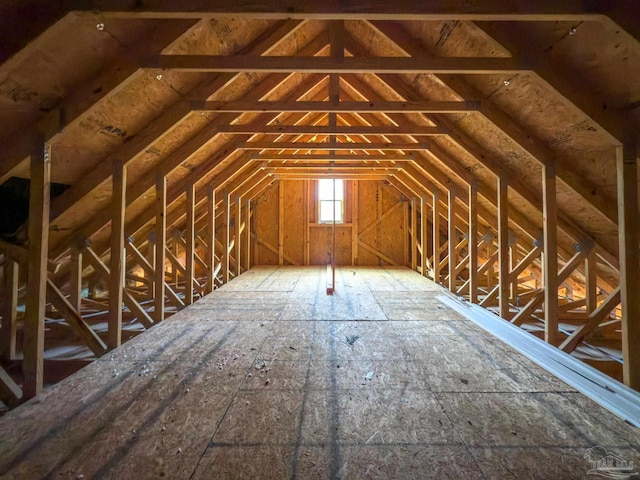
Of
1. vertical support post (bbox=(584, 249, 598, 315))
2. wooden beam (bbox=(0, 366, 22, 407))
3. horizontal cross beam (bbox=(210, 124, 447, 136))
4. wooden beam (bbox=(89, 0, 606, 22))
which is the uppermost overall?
horizontal cross beam (bbox=(210, 124, 447, 136))

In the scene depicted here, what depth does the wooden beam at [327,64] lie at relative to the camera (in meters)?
2.19

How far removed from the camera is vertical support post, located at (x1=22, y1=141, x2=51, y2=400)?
6.34ft

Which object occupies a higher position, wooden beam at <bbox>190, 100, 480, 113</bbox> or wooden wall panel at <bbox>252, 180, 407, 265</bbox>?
wooden beam at <bbox>190, 100, 480, 113</bbox>

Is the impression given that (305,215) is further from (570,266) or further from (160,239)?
(570,266)

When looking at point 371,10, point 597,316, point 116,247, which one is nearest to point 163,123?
point 116,247

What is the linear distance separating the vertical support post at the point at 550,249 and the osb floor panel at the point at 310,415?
777 mm

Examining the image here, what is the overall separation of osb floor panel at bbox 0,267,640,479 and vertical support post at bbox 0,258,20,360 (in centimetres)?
109

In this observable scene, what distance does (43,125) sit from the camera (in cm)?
202

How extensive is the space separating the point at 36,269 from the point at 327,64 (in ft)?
8.22

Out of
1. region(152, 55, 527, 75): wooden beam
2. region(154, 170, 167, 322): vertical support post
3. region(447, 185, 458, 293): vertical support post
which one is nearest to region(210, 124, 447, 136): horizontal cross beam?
region(154, 170, 167, 322): vertical support post

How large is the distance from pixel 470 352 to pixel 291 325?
166 cm

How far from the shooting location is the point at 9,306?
2.59 meters

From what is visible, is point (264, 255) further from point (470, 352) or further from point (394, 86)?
point (470, 352)

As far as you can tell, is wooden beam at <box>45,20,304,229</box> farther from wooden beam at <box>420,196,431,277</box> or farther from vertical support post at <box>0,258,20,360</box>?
wooden beam at <box>420,196,431,277</box>
